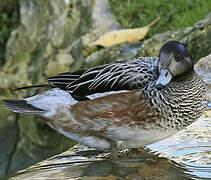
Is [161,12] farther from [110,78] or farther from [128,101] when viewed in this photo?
[128,101]

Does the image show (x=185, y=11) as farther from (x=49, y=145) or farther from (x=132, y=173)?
(x=132, y=173)

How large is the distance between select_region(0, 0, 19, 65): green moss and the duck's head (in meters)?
5.07

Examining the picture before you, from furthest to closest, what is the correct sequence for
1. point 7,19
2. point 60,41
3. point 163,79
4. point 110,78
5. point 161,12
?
point 7,19 → point 60,41 → point 161,12 → point 110,78 → point 163,79

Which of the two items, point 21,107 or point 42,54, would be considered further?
point 42,54

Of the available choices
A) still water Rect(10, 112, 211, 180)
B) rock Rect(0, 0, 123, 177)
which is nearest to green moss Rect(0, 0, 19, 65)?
rock Rect(0, 0, 123, 177)

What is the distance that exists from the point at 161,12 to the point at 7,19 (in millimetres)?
3011

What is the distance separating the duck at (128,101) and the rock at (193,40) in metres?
1.69

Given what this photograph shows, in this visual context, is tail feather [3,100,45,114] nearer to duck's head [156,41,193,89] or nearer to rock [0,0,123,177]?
duck's head [156,41,193,89]

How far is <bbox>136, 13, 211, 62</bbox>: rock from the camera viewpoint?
16.2 feet

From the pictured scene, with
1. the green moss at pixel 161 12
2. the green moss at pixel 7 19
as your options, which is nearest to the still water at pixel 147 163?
the green moss at pixel 161 12

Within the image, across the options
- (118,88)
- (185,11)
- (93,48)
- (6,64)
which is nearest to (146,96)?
(118,88)

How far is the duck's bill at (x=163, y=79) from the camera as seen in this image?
298cm

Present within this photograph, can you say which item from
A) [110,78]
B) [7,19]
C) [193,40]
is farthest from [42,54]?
[110,78]

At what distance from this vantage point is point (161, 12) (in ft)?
21.5
